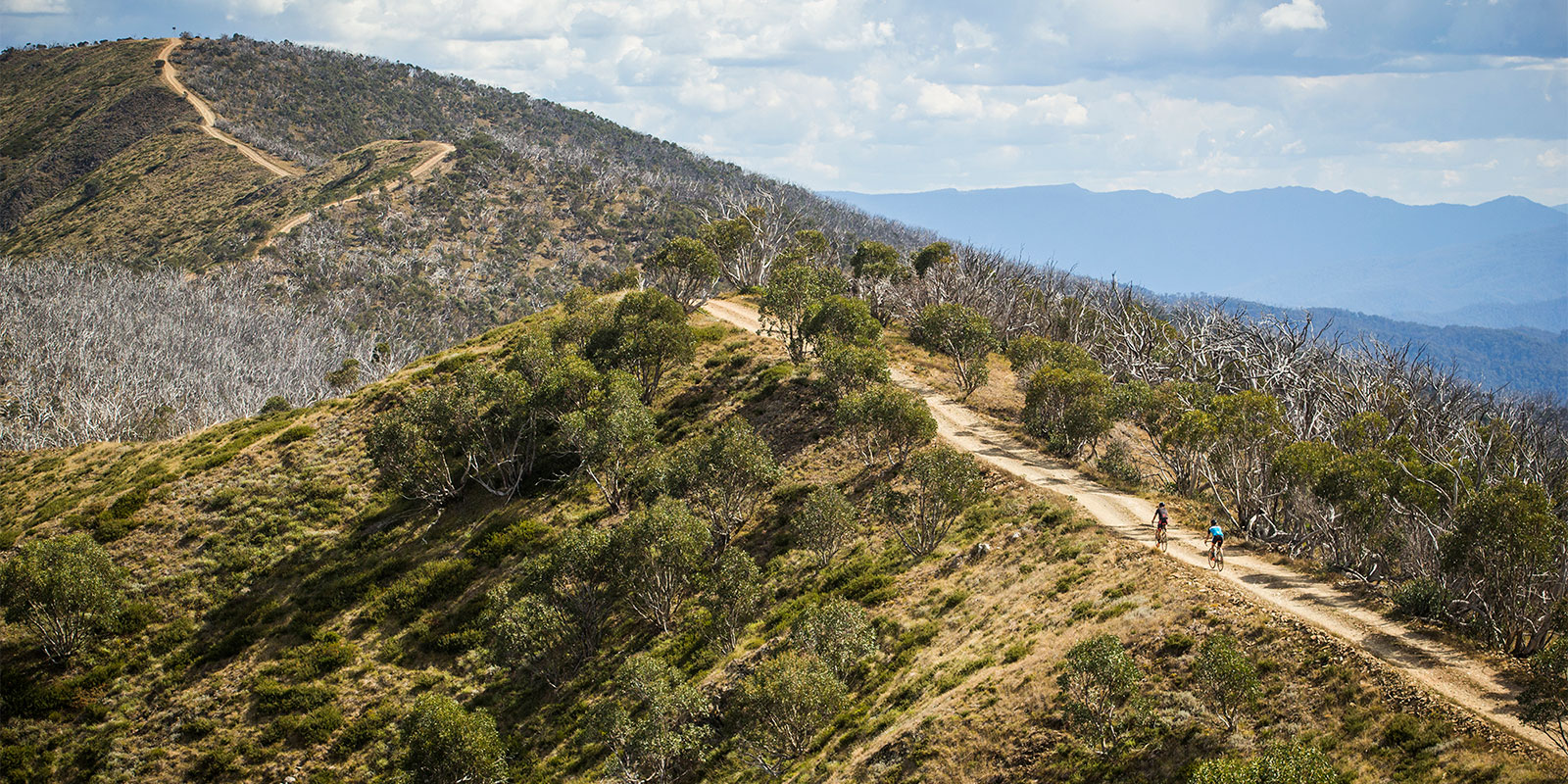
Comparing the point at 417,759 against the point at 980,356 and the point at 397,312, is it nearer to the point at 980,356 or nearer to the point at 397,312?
the point at 980,356

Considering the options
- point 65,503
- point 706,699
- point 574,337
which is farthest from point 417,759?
point 65,503

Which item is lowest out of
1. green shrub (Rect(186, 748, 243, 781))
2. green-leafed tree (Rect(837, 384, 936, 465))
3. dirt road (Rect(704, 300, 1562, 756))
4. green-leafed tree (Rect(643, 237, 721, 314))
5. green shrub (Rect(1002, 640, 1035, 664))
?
green shrub (Rect(186, 748, 243, 781))

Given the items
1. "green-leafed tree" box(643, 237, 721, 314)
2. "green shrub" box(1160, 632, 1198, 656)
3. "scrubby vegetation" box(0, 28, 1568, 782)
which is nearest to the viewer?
"scrubby vegetation" box(0, 28, 1568, 782)

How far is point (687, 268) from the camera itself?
70.0m

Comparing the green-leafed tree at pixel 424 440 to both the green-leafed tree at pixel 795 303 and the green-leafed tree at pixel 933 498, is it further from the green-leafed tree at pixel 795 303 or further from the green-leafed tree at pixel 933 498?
the green-leafed tree at pixel 933 498

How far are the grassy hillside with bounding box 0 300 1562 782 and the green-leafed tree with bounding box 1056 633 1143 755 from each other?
1.61 feet

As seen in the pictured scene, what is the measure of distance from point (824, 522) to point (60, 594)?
38804 mm

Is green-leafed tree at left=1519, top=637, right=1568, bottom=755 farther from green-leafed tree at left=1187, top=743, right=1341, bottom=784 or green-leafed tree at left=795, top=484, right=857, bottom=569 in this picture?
green-leafed tree at left=795, top=484, right=857, bottom=569

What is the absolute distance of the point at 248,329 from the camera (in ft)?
437

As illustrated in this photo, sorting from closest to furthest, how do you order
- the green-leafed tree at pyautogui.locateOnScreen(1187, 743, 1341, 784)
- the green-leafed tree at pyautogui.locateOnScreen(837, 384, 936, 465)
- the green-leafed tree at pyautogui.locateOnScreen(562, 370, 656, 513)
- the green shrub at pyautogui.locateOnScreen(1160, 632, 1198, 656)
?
the green-leafed tree at pyautogui.locateOnScreen(1187, 743, 1341, 784) < the green shrub at pyautogui.locateOnScreen(1160, 632, 1198, 656) < the green-leafed tree at pyautogui.locateOnScreen(837, 384, 936, 465) < the green-leafed tree at pyautogui.locateOnScreen(562, 370, 656, 513)

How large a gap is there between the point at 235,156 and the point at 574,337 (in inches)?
7081

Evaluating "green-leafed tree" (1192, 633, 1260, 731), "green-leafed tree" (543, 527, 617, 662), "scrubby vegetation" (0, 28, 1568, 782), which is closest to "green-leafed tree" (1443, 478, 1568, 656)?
"scrubby vegetation" (0, 28, 1568, 782)

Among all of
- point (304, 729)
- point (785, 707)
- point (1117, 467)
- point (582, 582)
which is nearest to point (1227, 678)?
point (785, 707)

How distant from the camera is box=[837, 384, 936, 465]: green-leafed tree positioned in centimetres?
4391
